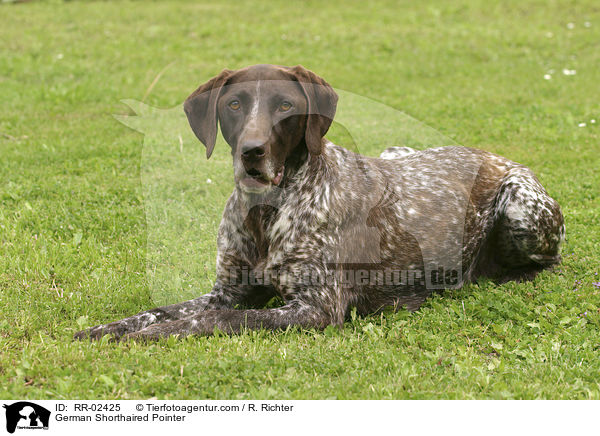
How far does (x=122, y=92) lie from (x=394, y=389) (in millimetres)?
9213

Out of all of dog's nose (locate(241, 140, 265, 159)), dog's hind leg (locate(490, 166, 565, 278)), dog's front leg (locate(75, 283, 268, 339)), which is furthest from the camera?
dog's hind leg (locate(490, 166, 565, 278))

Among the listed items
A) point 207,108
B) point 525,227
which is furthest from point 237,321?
→ point 525,227

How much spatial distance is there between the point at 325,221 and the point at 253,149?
0.87 m

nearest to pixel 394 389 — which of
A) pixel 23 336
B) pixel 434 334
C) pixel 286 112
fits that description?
pixel 434 334

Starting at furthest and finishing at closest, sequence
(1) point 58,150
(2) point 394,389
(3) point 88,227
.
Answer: (1) point 58,150 < (3) point 88,227 < (2) point 394,389

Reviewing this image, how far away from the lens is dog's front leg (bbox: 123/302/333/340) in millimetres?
4590

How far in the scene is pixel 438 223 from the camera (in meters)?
5.68

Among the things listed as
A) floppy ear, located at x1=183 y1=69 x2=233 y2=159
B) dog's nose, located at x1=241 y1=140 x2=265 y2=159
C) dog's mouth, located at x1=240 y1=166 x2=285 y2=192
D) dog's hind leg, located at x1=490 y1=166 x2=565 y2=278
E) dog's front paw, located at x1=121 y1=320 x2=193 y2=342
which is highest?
floppy ear, located at x1=183 y1=69 x2=233 y2=159

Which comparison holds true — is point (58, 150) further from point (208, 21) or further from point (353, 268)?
point (208, 21)

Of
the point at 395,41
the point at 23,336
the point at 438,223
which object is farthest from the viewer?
the point at 395,41

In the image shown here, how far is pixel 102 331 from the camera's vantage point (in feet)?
15.3

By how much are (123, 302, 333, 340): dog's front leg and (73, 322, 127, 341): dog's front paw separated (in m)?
0.17
